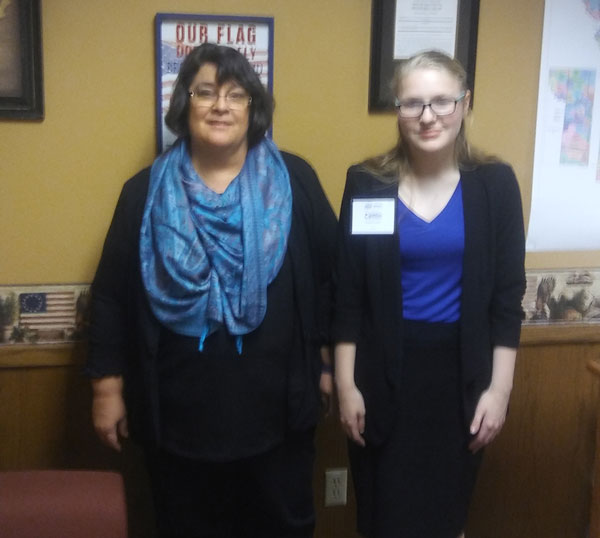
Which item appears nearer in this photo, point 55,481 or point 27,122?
point 55,481

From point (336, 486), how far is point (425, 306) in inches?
34.0

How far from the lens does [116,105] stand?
1841 millimetres

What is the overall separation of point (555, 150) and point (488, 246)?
73cm

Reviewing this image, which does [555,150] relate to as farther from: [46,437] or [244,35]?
[46,437]

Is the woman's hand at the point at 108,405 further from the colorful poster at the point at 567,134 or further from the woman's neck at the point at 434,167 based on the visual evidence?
the colorful poster at the point at 567,134

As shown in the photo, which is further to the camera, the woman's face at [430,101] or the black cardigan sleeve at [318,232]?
the black cardigan sleeve at [318,232]

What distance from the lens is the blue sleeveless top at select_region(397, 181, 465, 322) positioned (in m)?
1.48

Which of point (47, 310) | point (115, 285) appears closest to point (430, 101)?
point (115, 285)

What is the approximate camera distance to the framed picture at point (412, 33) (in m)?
1.91

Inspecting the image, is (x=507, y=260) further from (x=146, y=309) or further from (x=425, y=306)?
(x=146, y=309)

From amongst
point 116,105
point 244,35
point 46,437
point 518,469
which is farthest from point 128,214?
point 518,469

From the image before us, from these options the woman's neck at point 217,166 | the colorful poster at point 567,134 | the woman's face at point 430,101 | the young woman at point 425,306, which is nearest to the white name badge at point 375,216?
the young woman at point 425,306

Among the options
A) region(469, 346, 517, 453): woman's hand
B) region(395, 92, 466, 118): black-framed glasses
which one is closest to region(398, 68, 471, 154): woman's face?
region(395, 92, 466, 118): black-framed glasses

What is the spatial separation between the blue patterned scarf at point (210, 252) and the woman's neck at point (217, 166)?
0.03m
